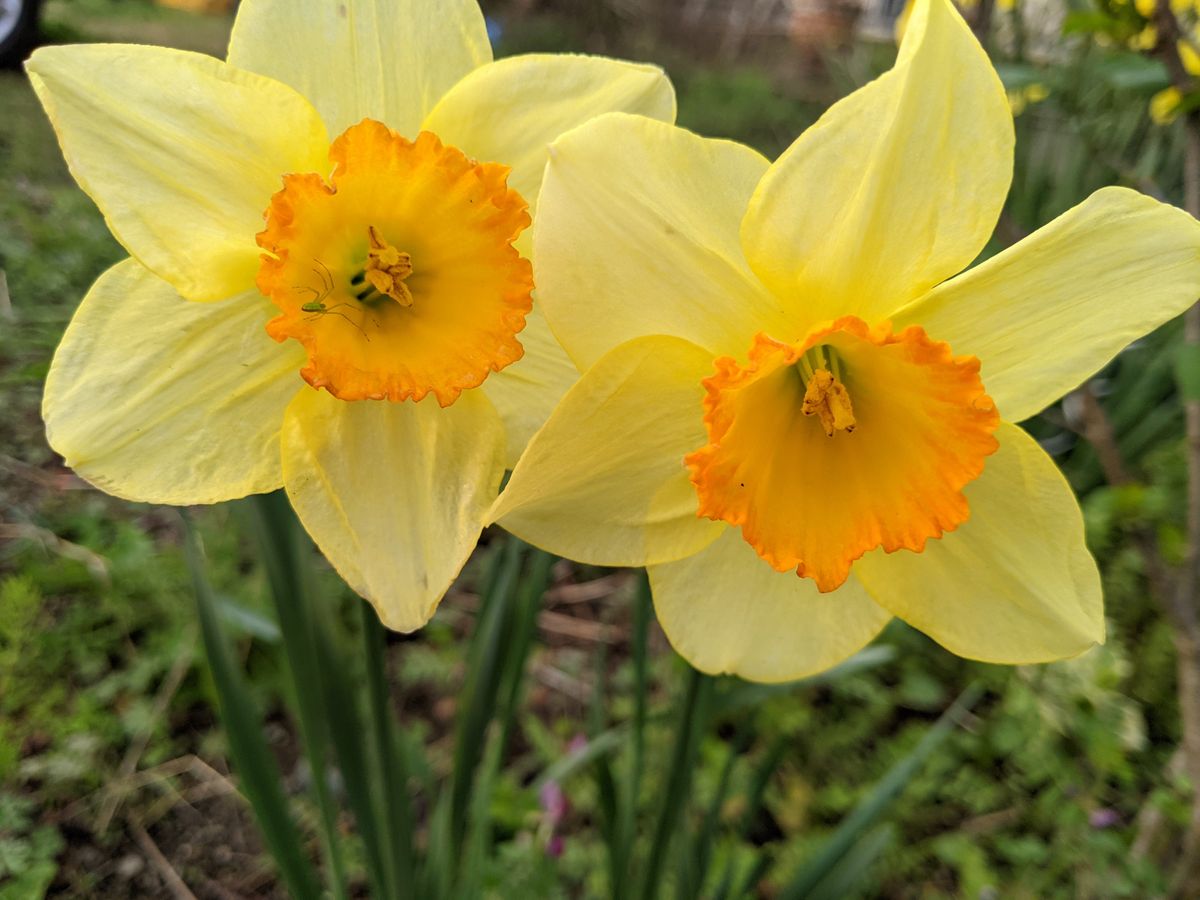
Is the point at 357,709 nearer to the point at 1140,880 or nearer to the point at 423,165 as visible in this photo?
the point at 423,165

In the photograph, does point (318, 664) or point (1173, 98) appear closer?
point (318, 664)

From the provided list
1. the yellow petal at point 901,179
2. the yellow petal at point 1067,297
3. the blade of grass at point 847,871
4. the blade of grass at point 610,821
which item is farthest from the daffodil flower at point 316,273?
the blade of grass at point 847,871

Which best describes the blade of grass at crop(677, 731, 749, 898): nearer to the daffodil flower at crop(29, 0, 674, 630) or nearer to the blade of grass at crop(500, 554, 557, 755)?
the blade of grass at crop(500, 554, 557, 755)

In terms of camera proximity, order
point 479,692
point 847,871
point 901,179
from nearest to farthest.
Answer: point 901,179 → point 479,692 → point 847,871

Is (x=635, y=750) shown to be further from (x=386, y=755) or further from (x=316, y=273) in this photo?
(x=316, y=273)

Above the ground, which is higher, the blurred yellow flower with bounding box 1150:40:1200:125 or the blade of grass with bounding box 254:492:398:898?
the blurred yellow flower with bounding box 1150:40:1200:125

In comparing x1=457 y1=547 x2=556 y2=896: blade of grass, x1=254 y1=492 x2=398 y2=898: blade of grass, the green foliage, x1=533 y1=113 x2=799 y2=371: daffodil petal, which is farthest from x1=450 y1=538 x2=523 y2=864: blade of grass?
the green foliage

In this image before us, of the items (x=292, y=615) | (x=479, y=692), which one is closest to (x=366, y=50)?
(x=292, y=615)
